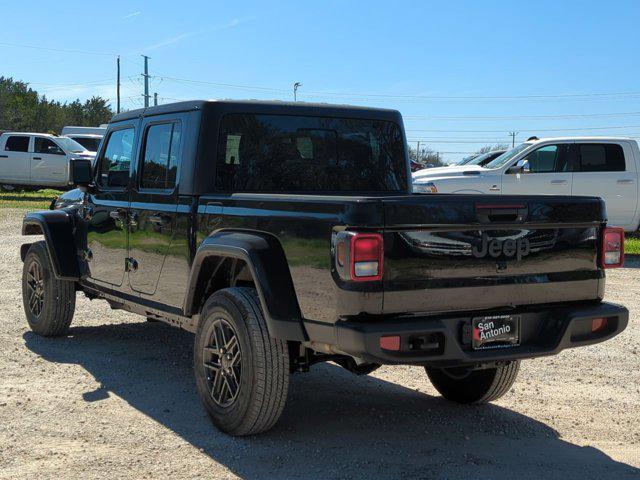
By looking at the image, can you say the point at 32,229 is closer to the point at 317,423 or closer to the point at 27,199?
the point at 317,423

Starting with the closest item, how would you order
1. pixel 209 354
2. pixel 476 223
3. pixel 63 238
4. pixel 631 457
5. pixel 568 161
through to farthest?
1. pixel 476 223
2. pixel 631 457
3. pixel 209 354
4. pixel 63 238
5. pixel 568 161

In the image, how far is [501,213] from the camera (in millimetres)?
4172

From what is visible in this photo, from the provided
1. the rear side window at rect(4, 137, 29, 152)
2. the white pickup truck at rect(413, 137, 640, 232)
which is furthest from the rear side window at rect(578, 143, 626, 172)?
the rear side window at rect(4, 137, 29, 152)

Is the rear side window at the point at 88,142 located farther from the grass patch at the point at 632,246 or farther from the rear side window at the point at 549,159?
the grass patch at the point at 632,246

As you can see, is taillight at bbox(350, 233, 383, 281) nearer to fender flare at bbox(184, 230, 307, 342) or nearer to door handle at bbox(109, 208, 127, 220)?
fender flare at bbox(184, 230, 307, 342)

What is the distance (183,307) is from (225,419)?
87cm

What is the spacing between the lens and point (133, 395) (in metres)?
5.54

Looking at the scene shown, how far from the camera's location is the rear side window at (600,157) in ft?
47.1

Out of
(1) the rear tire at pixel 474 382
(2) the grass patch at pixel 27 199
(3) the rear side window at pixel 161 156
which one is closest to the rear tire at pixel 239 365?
(3) the rear side window at pixel 161 156

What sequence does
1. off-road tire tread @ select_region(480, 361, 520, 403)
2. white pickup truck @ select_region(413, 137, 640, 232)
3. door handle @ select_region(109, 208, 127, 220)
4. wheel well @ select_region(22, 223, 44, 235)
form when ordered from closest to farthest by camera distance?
1. off-road tire tread @ select_region(480, 361, 520, 403)
2. door handle @ select_region(109, 208, 127, 220)
3. wheel well @ select_region(22, 223, 44, 235)
4. white pickup truck @ select_region(413, 137, 640, 232)

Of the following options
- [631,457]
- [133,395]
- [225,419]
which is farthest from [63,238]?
[631,457]

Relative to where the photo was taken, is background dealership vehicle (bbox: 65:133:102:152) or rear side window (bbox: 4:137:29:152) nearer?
rear side window (bbox: 4:137:29:152)

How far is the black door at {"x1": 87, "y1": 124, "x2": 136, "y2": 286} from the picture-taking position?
6.13 metres

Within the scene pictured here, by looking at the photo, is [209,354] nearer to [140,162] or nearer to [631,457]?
[140,162]
